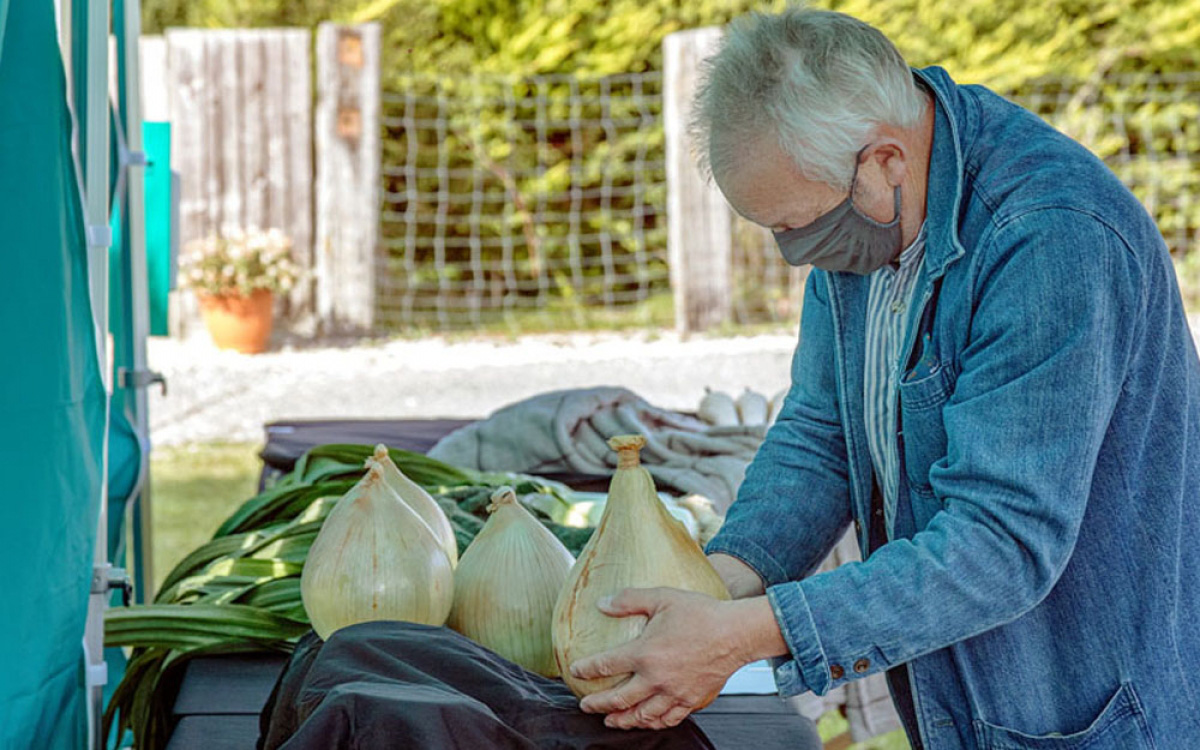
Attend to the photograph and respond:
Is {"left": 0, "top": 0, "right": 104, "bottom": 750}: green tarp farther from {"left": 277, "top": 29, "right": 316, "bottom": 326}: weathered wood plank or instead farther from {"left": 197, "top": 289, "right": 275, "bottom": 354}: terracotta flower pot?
{"left": 277, "top": 29, "right": 316, "bottom": 326}: weathered wood plank

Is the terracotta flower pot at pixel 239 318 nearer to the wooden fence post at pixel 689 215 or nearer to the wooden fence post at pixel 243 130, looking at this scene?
the wooden fence post at pixel 243 130

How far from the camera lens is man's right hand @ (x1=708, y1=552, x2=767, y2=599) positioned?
1.56 m

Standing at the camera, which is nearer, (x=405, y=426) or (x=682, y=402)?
(x=405, y=426)

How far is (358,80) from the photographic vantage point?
7.04 metres

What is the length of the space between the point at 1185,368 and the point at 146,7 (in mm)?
9283

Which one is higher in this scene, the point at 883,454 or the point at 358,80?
the point at 358,80

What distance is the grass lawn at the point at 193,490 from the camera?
4816mm

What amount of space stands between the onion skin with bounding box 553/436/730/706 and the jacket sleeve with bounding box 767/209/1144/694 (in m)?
0.10

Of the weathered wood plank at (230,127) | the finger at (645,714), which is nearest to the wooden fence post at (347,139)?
the weathered wood plank at (230,127)

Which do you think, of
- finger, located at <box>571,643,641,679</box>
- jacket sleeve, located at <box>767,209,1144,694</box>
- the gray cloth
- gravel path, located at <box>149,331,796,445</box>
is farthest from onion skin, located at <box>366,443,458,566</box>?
gravel path, located at <box>149,331,796,445</box>

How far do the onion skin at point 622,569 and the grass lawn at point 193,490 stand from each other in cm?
346

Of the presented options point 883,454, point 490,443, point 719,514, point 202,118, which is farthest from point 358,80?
point 883,454

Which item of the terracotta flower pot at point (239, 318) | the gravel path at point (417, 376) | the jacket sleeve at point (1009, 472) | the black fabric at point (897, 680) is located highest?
the jacket sleeve at point (1009, 472)

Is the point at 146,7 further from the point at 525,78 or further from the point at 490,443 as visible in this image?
the point at 490,443
